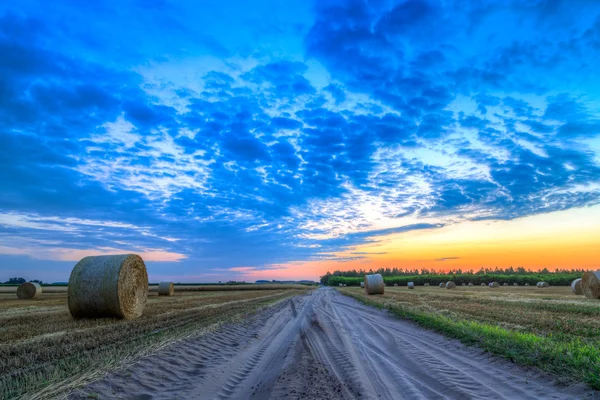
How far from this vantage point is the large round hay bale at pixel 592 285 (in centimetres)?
2358

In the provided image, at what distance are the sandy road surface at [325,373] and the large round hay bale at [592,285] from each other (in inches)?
852

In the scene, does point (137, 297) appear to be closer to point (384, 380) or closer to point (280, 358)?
point (280, 358)

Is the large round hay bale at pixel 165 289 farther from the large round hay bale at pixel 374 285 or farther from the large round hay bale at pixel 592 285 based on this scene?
the large round hay bale at pixel 592 285

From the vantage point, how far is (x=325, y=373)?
232 inches

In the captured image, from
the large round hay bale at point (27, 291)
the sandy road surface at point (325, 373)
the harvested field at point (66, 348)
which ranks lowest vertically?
the sandy road surface at point (325, 373)

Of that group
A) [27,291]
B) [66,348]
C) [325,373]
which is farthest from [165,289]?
[325,373]

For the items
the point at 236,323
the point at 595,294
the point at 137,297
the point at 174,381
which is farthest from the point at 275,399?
the point at 595,294

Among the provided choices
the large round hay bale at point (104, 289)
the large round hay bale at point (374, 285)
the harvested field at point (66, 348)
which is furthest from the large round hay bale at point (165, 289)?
the harvested field at point (66, 348)

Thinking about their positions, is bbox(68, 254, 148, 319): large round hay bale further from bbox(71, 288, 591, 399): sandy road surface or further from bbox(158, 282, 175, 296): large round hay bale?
bbox(158, 282, 175, 296): large round hay bale

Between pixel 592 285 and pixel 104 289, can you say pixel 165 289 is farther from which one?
pixel 592 285

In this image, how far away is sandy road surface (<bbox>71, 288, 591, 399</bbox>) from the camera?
16.3 ft

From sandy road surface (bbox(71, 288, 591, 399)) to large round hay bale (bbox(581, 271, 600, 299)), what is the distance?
2165cm

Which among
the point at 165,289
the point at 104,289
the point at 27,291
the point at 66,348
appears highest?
the point at 104,289

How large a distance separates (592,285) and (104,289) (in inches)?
1149
